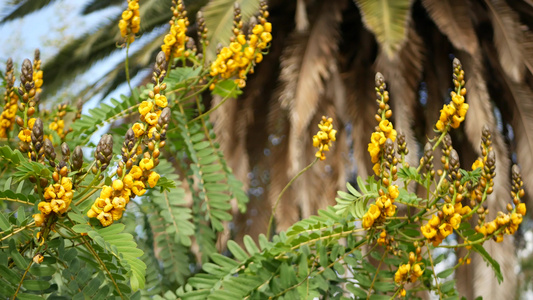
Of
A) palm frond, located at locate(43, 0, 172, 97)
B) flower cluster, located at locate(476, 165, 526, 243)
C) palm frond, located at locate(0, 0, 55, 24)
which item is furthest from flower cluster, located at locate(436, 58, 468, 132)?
palm frond, located at locate(0, 0, 55, 24)

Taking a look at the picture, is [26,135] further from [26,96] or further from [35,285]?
[35,285]

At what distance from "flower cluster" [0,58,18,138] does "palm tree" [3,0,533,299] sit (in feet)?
5.04

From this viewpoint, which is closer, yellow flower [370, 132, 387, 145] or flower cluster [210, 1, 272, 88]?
yellow flower [370, 132, 387, 145]

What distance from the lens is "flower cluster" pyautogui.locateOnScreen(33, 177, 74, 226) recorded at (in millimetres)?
573

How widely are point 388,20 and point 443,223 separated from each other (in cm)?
173

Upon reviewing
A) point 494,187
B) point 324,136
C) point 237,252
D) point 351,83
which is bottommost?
point 494,187

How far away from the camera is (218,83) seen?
1.05 meters

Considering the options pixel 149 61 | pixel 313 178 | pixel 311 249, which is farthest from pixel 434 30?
pixel 311 249

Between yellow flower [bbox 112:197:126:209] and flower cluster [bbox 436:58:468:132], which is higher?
yellow flower [bbox 112:197:126:209]

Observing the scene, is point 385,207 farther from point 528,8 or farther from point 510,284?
point 528,8

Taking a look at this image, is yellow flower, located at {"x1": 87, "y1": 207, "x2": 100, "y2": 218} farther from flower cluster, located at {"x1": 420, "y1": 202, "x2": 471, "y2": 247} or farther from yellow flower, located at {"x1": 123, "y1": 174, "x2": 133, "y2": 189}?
flower cluster, located at {"x1": 420, "y1": 202, "x2": 471, "y2": 247}

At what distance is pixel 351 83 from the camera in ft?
9.81

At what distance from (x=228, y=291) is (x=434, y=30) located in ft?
8.92

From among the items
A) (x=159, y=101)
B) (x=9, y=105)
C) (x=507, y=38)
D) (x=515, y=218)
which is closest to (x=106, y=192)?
(x=159, y=101)
